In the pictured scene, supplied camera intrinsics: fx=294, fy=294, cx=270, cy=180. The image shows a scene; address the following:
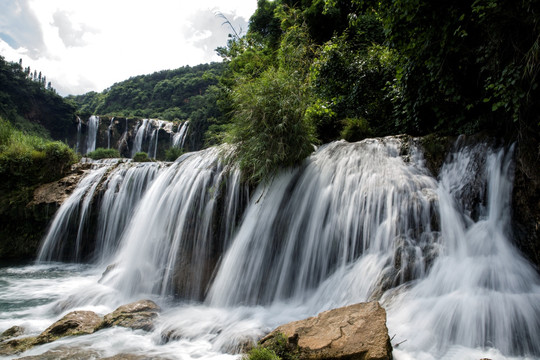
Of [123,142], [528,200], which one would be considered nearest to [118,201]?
[528,200]

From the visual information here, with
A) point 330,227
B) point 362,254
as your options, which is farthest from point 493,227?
point 330,227

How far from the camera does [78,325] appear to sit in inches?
160

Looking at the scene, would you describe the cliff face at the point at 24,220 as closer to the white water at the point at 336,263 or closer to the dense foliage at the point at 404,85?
the white water at the point at 336,263

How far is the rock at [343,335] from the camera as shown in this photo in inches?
92.2

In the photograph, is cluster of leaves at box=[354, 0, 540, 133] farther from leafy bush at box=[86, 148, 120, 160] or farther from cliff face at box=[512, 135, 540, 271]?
leafy bush at box=[86, 148, 120, 160]

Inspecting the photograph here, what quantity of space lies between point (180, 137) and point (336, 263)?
92.0ft

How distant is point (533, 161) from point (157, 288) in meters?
6.32

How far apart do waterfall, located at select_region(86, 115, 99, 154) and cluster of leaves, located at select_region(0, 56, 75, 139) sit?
15.4ft

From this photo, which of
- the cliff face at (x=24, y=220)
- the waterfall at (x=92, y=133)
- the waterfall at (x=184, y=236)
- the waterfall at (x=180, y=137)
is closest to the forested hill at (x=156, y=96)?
the waterfall at (x=92, y=133)

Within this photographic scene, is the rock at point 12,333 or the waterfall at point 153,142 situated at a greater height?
the waterfall at point 153,142

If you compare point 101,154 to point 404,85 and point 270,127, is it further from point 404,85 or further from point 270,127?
point 404,85

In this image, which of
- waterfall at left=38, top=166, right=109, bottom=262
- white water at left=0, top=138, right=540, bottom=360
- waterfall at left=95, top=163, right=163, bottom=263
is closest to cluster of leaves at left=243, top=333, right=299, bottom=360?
white water at left=0, top=138, right=540, bottom=360

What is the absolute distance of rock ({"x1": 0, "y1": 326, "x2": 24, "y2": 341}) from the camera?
4057 millimetres

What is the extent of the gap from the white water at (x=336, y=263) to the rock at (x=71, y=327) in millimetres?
219
